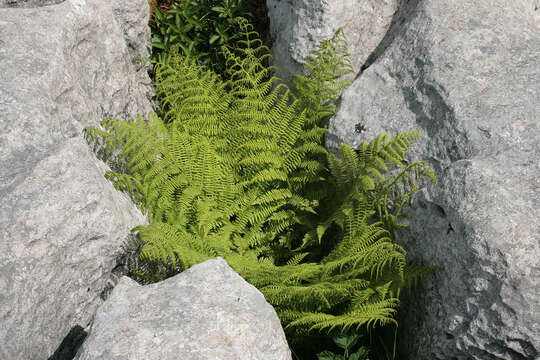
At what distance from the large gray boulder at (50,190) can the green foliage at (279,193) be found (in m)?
0.28

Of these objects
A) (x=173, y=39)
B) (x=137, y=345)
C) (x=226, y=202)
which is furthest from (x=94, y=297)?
(x=173, y=39)

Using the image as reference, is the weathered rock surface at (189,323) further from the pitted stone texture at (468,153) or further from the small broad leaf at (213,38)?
the small broad leaf at (213,38)

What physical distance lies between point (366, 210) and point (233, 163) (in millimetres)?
1301

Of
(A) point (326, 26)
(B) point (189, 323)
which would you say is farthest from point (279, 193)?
(B) point (189, 323)

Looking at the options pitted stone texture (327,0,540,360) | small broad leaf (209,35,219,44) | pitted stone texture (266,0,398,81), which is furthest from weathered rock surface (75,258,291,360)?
small broad leaf (209,35,219,44)

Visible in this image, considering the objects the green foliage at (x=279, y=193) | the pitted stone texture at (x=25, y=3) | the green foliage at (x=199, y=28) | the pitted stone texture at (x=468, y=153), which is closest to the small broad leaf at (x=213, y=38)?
the green foliage at (x=199, y=28)

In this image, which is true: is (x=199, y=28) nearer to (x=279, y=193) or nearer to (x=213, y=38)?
(x=213, y=38)

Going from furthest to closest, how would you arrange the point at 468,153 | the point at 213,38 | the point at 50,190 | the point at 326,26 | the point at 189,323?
the point at 213,38
the point at 326,26
the point at 468,153
the point at 50,190
the point at 189,323

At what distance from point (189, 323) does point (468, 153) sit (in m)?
2.18

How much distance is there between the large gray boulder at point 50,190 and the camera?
8.32 feet

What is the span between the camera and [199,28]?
16.9 ft

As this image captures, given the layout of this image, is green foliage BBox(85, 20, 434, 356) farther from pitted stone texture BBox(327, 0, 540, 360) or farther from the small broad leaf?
the small broad leaf

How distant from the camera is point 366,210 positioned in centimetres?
341

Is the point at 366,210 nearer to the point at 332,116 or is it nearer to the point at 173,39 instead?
the point at 332,116
